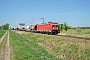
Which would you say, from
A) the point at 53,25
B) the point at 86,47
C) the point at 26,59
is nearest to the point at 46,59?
the point at 26,59

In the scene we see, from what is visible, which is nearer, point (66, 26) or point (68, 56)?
point (68, 56)

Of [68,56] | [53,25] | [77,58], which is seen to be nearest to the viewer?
[77,58]

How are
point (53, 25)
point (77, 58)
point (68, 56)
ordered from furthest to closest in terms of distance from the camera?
point (53, 25) → point (68, 56) → point (77, 58)

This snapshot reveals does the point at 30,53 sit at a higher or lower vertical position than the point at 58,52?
lower

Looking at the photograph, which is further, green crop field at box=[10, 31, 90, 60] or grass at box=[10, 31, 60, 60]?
grass at box=[10, 31, 60, 60]

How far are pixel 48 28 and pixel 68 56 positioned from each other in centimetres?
3595

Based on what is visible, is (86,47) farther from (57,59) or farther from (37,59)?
(37,59)

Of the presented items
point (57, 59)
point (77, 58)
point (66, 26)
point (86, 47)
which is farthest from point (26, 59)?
point (66, 26)

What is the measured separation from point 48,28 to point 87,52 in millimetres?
36371

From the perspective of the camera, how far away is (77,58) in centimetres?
1388

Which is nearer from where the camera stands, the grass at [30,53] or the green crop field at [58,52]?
the green crop field at [58,52]

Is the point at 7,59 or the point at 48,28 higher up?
the point at 48,28

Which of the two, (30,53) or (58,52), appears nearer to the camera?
(58,52)

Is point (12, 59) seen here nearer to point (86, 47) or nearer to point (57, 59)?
point (57, 59)
